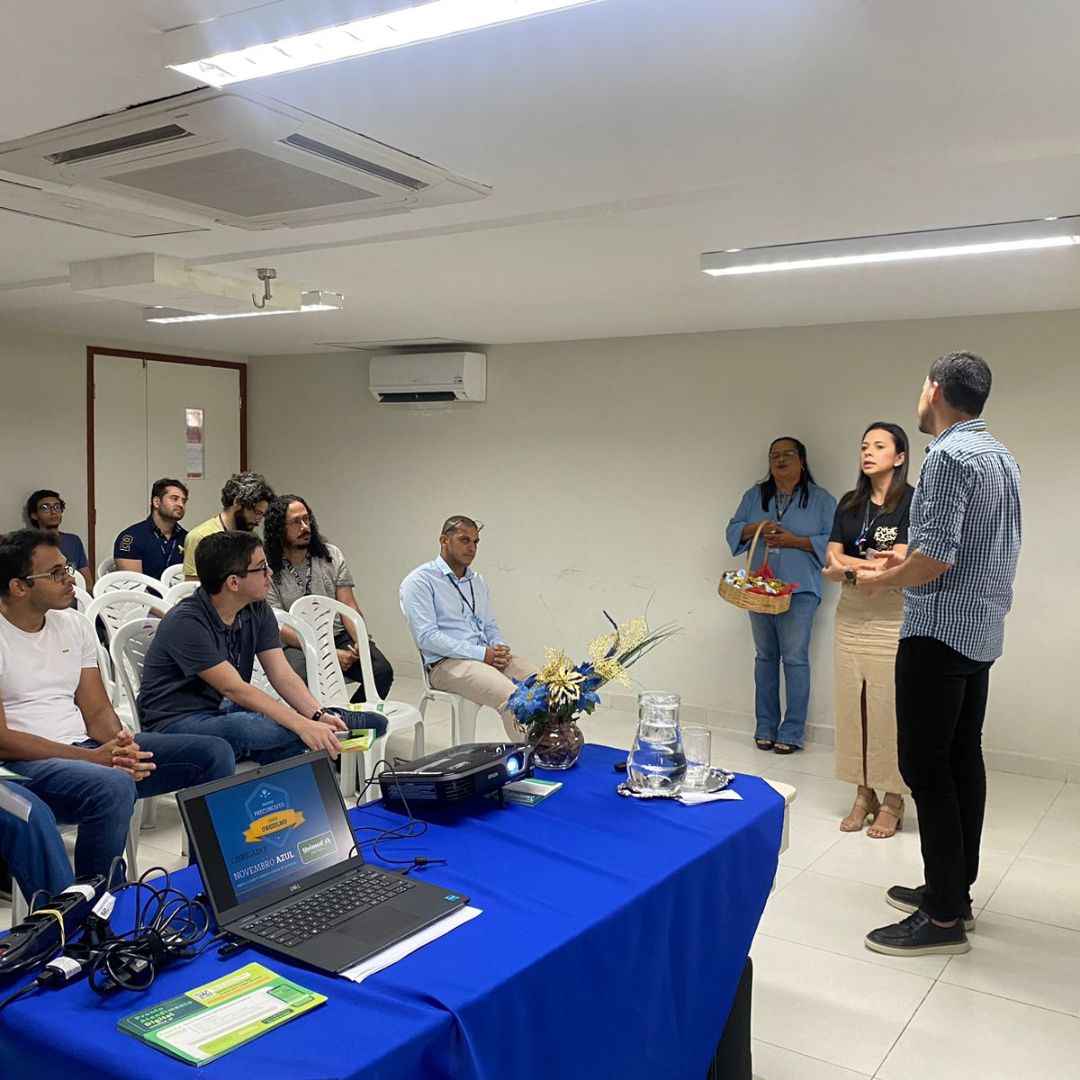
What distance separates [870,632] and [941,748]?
3.81 feet

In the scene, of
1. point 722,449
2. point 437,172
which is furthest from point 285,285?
point 722,449

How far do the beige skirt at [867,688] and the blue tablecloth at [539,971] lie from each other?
5.95ft

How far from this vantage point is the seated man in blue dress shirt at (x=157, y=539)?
6246 millimetres

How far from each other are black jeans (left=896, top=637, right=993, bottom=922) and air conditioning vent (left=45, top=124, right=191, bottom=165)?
8.18 feet

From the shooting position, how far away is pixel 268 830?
6.39 ft

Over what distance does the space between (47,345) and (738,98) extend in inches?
240

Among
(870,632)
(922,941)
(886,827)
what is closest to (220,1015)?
(922,941)

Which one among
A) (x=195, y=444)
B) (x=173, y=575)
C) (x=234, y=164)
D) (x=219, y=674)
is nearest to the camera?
(x=234, y=164)

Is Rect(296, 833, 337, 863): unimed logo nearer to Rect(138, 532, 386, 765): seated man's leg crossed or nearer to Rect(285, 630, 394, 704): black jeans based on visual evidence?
Rect(138, 532, 386, 765): seated man's leg crossed

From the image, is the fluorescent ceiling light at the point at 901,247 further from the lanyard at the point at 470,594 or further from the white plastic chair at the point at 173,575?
the white plastic chair at the point at 173,575

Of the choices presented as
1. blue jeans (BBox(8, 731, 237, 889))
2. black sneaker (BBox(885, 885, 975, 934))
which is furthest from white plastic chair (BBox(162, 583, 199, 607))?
black sneaker (BBox(885, 885, 975, 934))

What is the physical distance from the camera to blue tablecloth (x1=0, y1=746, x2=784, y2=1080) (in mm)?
1452

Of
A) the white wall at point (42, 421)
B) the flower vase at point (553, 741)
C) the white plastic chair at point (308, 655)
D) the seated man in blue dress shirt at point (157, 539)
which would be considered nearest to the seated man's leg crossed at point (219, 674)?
the white plastic chair at point (308, 655)

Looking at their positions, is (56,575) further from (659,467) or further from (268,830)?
(659,467)
